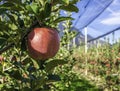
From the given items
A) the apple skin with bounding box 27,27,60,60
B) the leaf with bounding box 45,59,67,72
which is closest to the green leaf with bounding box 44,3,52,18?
the apple skin with bounding box 27,27,60,60

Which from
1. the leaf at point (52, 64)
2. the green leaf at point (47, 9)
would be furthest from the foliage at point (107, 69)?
the green leaf at point (47, 9)

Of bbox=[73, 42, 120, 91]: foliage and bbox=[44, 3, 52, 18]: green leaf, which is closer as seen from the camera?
bbox=[44, 3, 52, 18]: green leaf

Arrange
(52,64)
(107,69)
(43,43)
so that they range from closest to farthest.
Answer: (43,43) → (52,64) → (107,69)

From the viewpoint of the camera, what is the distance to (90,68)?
529 inches

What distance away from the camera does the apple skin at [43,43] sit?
39.6 inches

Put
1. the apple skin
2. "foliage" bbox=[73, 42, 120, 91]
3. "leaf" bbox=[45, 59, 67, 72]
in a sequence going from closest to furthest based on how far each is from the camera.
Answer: the apple skin < "leaf" bbox=[45, 59, 67, 72] < "foliage" bbox=[73, 42, 120, 91]

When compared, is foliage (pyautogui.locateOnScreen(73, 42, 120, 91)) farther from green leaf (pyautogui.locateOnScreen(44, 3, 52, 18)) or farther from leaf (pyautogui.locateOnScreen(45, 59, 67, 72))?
green leaf (pyautogui.locateOnScreen(44, 3, 52, 18))

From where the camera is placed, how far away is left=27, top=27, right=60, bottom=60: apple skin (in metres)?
1.00

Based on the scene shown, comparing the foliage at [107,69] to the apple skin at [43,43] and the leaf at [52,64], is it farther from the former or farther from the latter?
the apple skin at [43,43]

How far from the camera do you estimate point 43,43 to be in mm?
1005

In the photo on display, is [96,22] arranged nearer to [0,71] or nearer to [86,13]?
[86,13]

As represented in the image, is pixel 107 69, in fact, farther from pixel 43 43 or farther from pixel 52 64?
pixel 43 43


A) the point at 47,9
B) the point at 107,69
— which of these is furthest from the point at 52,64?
the point at 107,69

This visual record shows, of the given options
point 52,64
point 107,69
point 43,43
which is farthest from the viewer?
point 107,69
